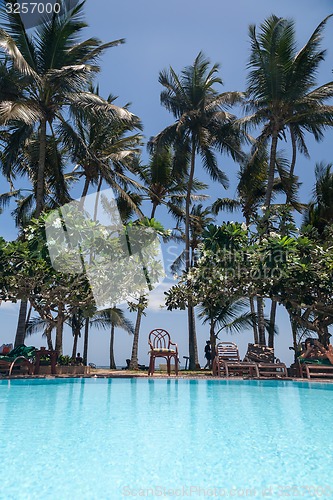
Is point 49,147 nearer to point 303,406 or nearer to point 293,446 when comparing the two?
point 303,406

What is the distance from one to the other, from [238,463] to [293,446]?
2.90 feet

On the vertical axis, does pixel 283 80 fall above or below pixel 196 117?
below

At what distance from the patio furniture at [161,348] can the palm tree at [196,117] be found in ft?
17.4

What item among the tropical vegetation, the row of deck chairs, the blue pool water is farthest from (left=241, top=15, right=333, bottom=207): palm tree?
the blue pool water

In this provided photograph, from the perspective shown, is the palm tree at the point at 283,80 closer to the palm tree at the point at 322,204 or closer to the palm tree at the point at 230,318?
A: the palm tree at the point at 322,204

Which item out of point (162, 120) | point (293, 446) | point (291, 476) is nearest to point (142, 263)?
point (293, 446)

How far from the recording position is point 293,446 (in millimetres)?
4109

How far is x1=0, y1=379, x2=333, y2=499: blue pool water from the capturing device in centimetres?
290

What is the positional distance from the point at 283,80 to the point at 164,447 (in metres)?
14.0

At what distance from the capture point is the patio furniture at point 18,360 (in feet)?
37.5

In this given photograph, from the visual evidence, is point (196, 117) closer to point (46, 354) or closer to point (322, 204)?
point (322, 204)

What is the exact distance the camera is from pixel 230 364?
11945 mm

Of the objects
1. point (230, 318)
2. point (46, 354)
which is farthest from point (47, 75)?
point (230, 318)

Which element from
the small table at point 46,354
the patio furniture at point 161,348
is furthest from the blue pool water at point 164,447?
the small table at point 46,354
